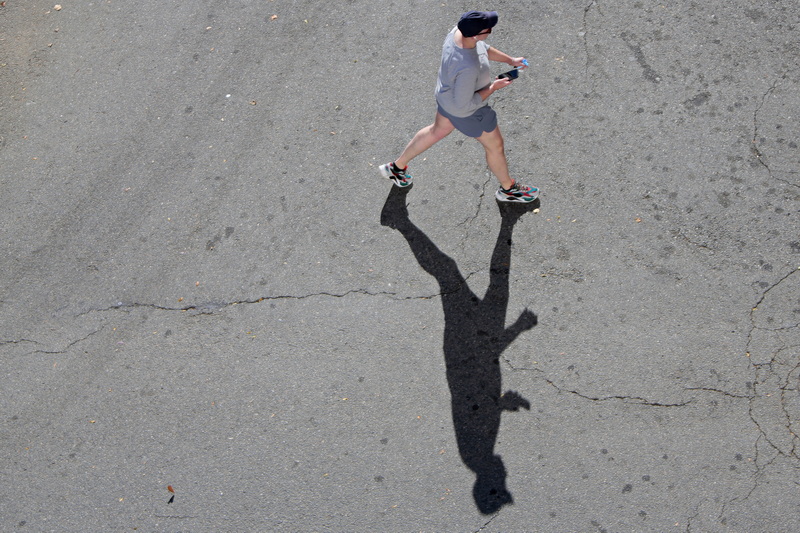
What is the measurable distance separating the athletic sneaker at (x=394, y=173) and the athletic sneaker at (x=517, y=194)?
0.81 meters

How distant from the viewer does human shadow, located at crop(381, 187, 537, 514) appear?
190 inches

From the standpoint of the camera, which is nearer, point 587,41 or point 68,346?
point 68,346

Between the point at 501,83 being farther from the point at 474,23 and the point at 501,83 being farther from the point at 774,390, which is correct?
the point at 774,390

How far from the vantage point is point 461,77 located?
4629 millimetres

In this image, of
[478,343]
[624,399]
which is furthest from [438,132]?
[624,399]

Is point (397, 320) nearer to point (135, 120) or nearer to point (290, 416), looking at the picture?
point (290, 416)

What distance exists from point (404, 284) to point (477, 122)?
4.62ft

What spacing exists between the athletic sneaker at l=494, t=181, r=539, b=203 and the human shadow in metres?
0.08

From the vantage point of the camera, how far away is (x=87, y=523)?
4.98 meters

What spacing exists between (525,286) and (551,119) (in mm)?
1625

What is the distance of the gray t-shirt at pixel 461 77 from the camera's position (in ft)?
15.0

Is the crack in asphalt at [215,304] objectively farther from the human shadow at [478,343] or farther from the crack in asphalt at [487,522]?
the crack in asphalt at [487,522]

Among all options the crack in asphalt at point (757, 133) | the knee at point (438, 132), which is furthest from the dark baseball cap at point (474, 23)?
the crack in asphalt at point (757, 133)

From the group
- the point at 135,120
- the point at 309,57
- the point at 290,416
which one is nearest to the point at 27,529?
the point at 290,416
